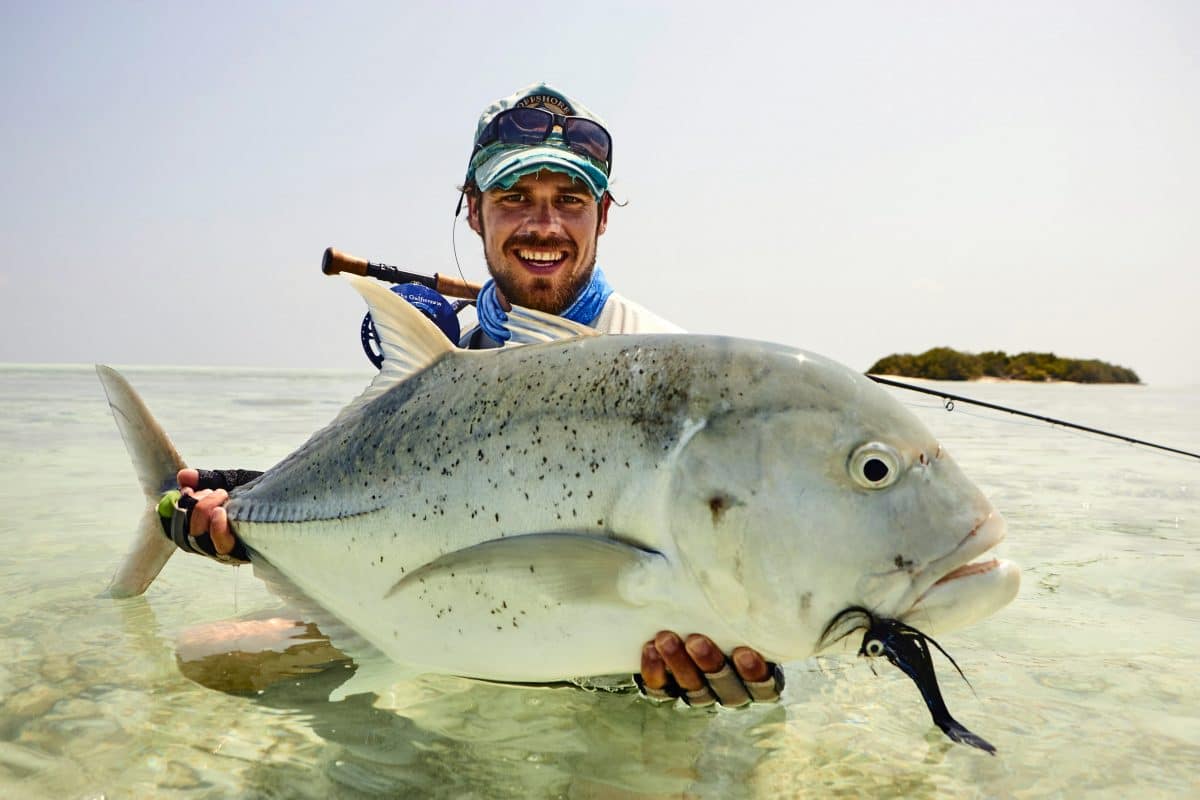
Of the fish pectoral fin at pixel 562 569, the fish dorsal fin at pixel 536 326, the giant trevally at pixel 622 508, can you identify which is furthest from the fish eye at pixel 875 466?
the fish dorsal fin at pixel 536 326

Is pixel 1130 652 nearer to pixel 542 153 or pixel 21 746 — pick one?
pixel 542 153

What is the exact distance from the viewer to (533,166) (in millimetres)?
3914

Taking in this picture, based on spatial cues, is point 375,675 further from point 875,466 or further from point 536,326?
point 875,466

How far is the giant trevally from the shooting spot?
1896 mm

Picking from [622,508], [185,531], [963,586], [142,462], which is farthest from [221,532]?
[963,586]

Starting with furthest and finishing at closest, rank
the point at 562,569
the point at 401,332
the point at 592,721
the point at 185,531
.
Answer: the point at 185,531 → the point at 592,721 → the point at 401,332 → the point at 562,569

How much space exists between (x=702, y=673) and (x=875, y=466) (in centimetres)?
→ 74

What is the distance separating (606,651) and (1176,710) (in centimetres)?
215

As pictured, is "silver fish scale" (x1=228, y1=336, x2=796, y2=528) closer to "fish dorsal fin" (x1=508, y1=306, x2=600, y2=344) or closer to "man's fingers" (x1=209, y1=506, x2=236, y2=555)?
"fish dorsal fin" (x1=508, y1=306, x2=600, y2=344)

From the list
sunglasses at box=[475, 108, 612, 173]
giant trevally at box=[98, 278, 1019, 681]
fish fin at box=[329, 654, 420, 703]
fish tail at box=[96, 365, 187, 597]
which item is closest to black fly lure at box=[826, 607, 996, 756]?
giant trevally at box=[98, 278, 1019, 681]

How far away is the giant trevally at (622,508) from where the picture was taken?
6.22ft

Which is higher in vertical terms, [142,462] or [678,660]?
[142,462]

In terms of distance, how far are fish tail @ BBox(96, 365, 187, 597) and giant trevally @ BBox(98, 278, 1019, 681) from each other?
929 millimetres

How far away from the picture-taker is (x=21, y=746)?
2.52 m
